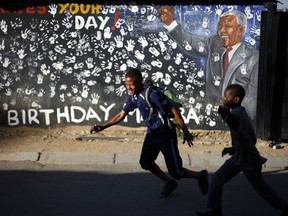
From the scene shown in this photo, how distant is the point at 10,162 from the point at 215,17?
3.96 metres

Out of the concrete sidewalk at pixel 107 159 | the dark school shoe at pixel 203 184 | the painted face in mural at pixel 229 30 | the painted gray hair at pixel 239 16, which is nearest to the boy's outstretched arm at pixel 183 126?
the dark school shoe at pixel 203 184

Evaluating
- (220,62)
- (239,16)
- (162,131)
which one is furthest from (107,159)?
(239,16)

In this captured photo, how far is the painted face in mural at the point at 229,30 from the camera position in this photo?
26.9ft

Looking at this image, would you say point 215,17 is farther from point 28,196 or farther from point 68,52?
point 28,196

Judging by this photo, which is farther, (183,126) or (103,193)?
(103,193)

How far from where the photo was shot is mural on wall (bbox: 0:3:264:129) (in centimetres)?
826

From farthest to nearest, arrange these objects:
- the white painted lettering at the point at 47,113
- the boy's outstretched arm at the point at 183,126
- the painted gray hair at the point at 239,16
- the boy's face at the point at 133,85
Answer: the white painted lettering at the point at 47,113 → the painted gray hair at the point at 239,16 → the boy's face at the point at 133,85 → the boy's outstretched arm at the point at 183,126

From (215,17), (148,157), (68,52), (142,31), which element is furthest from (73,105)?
(148,157)

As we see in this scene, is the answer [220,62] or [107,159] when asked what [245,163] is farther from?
[220,62]

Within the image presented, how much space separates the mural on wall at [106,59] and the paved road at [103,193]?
1.80 metres

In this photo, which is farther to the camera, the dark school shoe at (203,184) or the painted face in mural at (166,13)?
the painted face in mural at (166,13)

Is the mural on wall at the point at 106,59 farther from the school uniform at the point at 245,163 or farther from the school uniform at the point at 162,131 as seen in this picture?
the school uniform at the point at 245,163

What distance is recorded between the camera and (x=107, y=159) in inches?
283

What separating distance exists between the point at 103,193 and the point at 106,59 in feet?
10.6
